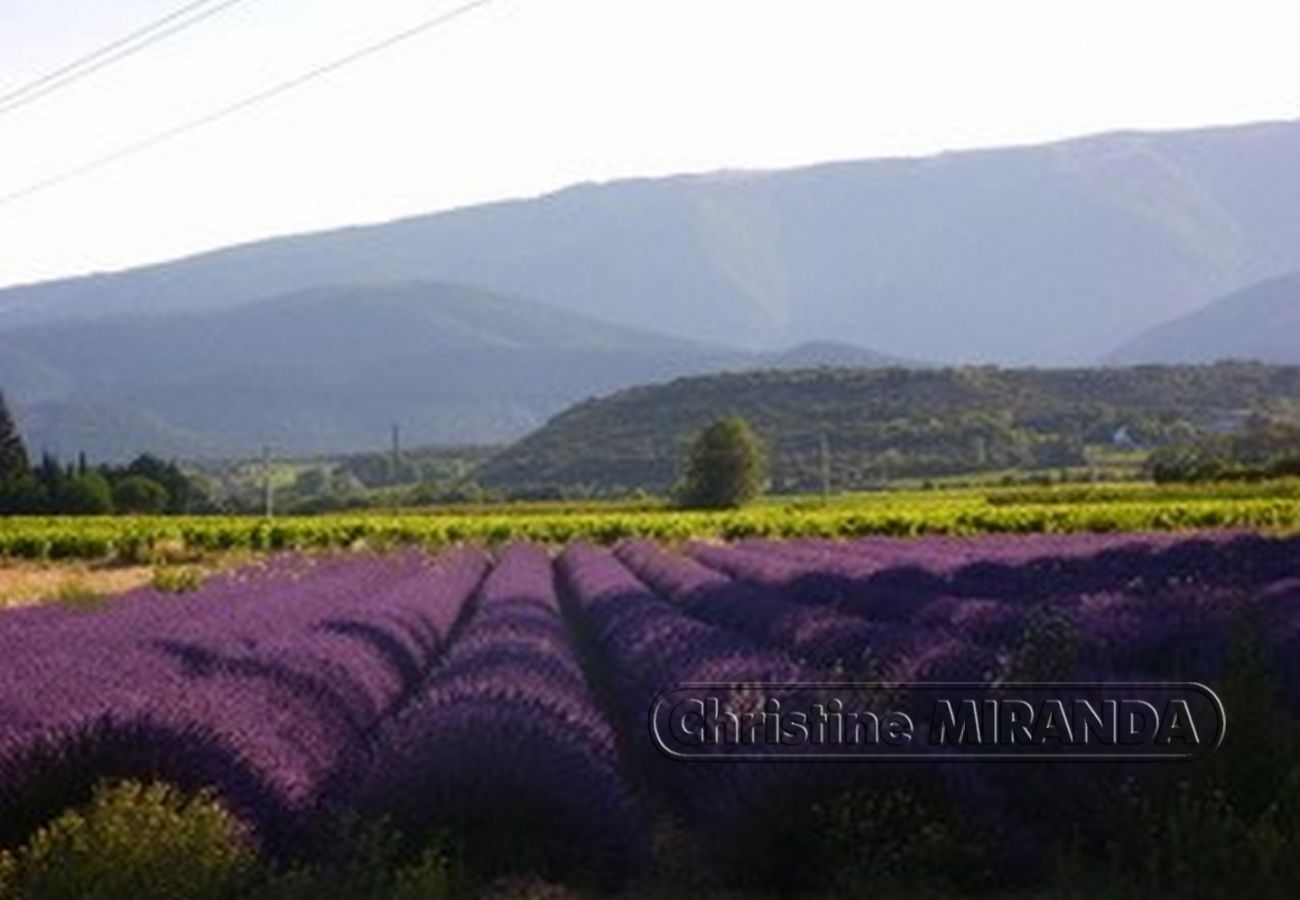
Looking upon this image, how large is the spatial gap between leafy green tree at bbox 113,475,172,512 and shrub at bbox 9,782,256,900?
79232 mm

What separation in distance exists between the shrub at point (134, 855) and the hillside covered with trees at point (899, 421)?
9256cm

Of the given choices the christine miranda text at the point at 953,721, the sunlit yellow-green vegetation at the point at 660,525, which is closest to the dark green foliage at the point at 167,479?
the sunlit yellow-green vegetation at the point at 660,525

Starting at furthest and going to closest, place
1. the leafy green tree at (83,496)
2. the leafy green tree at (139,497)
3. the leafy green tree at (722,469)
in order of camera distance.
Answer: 1. the leafy green tree at (139,497)
2. the leafy green tree at (83,496)
3. the leafy green tree at (722,469)

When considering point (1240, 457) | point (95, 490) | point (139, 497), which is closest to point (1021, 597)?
point (1240, 457)

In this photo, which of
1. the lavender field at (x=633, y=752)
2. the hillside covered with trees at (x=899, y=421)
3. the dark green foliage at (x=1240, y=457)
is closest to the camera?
the lavender field at (x=633, y=752)

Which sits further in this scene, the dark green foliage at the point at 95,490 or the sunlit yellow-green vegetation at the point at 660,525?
the dark green foliage at the point at 95,490

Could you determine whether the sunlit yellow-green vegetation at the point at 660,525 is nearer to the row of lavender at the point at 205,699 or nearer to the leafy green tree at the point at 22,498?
the leafy green tree at the point at 22,498

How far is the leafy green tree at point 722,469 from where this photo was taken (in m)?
78.5

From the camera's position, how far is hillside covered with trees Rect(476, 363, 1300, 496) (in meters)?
106

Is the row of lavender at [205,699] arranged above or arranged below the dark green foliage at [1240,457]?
above

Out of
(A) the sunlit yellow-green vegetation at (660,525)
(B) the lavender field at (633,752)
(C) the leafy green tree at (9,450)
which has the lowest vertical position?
(A) the sunlit yellow-green vegetation at (660,525)

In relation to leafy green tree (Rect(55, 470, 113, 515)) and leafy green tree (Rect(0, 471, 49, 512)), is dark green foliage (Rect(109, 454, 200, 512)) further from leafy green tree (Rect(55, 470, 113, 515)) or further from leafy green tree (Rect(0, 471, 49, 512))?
leafy green tree (Rect(0, 471, 49, 512))

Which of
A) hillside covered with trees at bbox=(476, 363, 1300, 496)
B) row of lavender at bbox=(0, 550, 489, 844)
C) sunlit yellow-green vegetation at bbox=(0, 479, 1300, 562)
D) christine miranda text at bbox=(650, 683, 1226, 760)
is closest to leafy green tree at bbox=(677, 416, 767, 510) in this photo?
sunlit yellow-green vegetation at bbox=(0, 479, 1300, 562)

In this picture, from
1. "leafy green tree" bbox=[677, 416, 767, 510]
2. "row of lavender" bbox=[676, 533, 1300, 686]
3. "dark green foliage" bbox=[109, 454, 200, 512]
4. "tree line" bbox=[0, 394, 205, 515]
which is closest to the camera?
"row of lavender" bbox=[676, 533, 1300, 686]
